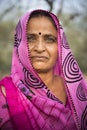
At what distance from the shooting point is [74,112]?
226cm

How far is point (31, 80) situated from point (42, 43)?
0.22 m

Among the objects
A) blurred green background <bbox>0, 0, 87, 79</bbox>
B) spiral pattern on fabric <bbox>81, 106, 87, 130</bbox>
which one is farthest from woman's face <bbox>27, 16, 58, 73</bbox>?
blurred green background <bbox>0, 0, 87, 79</bbox>

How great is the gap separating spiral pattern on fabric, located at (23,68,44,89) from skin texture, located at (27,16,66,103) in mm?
49

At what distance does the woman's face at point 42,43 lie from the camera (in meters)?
2.19

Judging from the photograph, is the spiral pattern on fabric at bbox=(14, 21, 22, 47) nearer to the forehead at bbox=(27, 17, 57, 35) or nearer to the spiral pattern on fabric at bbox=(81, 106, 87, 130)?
the forehead at bbox=(27, 17, 57, 35)

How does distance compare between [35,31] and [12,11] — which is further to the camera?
[12,11]

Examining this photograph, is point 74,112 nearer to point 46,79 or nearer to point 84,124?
point 84,124

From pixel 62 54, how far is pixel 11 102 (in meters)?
0.43

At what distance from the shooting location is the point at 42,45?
2.18 meters

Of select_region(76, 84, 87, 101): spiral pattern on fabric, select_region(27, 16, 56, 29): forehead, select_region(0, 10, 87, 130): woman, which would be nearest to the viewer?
select_region(0, 10, 87, 130): woman

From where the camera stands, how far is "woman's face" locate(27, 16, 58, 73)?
219 cm

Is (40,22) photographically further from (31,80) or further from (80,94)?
(80,94)

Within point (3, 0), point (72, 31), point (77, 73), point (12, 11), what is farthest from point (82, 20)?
point (77, 73)

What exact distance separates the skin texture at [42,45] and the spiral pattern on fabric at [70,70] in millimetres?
83
